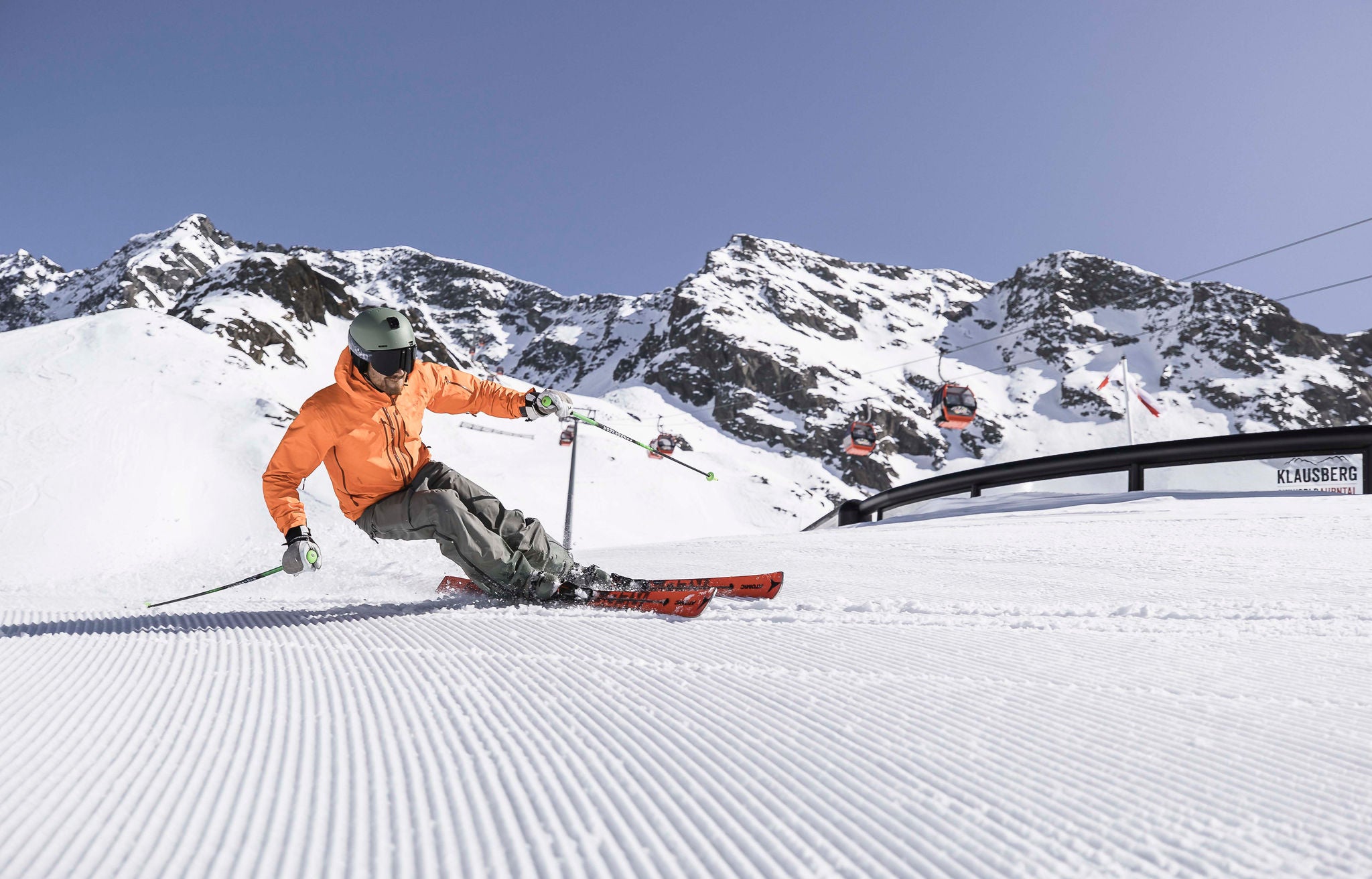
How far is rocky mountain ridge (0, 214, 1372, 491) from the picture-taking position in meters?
107

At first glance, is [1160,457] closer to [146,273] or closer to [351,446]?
[351,446]

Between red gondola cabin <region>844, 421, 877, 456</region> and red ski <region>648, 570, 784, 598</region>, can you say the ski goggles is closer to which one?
red ski <region>648, 570, 784, 598</region>

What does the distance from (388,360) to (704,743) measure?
8.66 feet

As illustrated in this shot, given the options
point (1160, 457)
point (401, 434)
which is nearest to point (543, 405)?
point (401, 434)

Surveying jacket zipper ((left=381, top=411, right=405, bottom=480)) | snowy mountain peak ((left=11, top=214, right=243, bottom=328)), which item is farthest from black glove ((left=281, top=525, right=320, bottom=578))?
snowy mountain peak ((left=11, top=214, right=243, bottom=328))

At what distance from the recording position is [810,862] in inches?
39.6

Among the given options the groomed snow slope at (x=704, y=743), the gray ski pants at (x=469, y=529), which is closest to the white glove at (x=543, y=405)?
the gray ski pants at (x=469, y=529)

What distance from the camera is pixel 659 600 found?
3506 mm

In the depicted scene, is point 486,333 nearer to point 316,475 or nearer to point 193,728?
point 316,475

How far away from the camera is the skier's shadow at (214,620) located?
9.65 feet

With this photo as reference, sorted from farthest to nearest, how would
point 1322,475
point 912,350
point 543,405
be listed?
1. point 912,350
2. point 1322,475
3. point 543,405

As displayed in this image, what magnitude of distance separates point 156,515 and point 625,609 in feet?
55.0

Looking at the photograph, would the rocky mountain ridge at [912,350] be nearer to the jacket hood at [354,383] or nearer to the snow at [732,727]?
the jacket hood at [354,383]

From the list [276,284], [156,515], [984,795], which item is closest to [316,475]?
[156,515]
